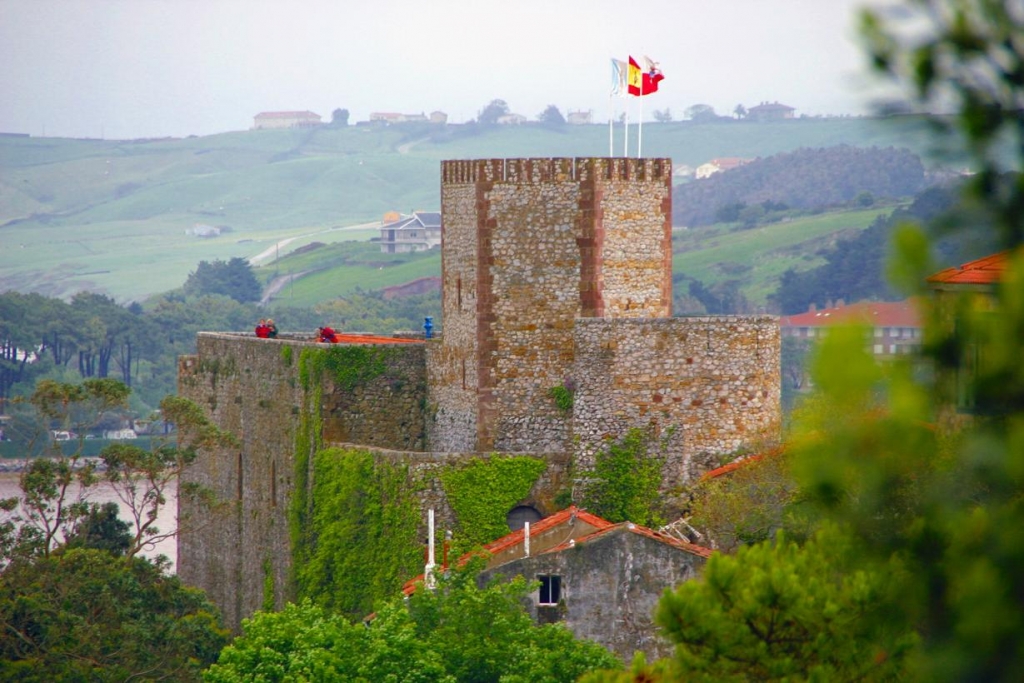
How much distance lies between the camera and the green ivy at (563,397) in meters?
30.4

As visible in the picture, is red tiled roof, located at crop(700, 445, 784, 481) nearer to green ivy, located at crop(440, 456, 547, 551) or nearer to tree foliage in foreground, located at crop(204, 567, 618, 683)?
green ivy, located at crop(440, 456, 547, 551)

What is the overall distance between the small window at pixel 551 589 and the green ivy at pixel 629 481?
2.61 meters

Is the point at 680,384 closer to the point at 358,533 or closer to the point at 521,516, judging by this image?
the point at 521,516

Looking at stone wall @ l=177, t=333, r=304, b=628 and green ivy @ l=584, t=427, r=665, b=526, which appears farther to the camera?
stone wall @ l=177, t=333, r=304, b=628

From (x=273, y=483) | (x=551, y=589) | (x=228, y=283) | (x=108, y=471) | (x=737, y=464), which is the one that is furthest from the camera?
(x=228, y=283)

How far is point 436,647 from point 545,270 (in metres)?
6.67

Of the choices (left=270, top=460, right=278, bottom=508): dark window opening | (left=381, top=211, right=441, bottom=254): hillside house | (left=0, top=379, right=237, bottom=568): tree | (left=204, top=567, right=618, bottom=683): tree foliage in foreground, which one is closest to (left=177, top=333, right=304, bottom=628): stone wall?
(left=270, top=460, right=278, bottom=508): dark window opening

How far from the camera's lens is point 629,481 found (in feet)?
96.3

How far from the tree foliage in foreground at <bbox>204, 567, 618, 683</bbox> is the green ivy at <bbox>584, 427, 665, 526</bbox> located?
10.5 feet

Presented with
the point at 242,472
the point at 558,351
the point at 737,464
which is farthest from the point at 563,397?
the point at 242,472

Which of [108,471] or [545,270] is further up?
[545,270]

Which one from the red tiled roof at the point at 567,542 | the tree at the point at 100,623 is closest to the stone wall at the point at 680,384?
the red tiled roof at the point at 567,542

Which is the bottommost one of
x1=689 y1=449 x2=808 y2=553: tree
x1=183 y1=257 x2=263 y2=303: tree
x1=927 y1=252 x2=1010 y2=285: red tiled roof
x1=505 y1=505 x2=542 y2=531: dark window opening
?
x1=183 y1=257 x2=263 y2=303: tree

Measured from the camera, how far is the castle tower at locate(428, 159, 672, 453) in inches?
1195
